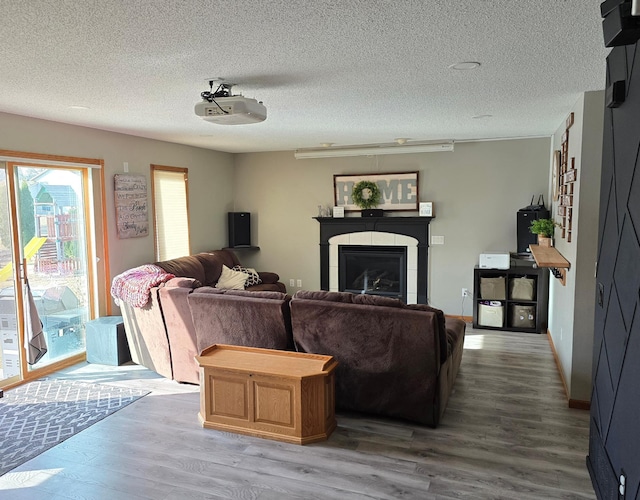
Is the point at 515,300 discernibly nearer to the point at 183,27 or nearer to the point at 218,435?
the point at 218,435

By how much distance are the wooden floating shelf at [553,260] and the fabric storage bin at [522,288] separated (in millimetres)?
1023

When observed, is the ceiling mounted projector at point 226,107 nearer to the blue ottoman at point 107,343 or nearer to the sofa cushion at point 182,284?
the sofa cushion at point 182,284

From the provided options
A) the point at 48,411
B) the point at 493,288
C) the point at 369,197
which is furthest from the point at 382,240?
the point at 48,411

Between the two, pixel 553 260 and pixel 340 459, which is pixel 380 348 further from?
pixel 553 260

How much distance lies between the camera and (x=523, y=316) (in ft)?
19.2

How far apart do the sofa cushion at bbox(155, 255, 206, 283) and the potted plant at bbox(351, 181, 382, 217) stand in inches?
92.2

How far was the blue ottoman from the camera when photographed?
4.70 m

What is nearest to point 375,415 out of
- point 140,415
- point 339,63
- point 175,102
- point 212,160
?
Answer: point 140,415

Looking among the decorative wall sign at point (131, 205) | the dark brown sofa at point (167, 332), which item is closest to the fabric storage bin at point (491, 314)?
the dark brown sofa at point (167, 332)

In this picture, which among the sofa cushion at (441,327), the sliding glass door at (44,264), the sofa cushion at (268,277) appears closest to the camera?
the sofa cushion at (441,327)

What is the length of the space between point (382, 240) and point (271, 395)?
3890mm

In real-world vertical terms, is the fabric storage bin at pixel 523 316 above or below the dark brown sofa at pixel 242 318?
below

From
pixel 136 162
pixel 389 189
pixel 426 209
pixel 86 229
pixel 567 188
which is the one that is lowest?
pixel 86 229

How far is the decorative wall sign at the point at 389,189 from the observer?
21.7 feet
